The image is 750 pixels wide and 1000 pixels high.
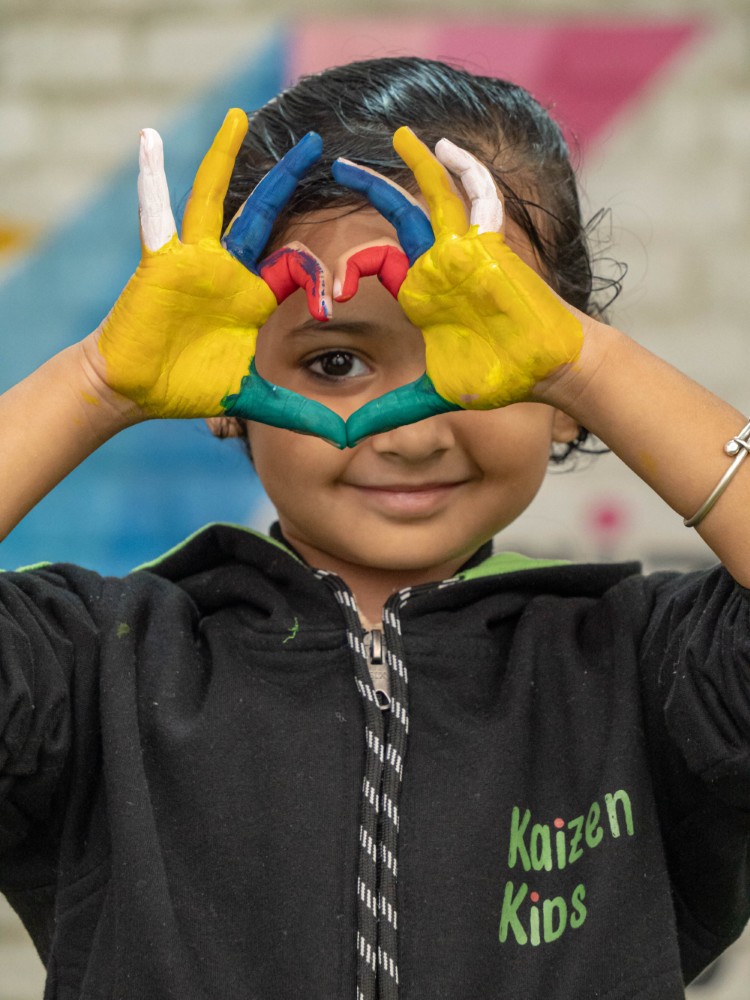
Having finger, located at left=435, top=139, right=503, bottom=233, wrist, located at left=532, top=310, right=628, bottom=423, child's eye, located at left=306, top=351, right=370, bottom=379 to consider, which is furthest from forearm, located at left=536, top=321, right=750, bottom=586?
child's eye, located at left=306, top=351, right=370, bottom=379

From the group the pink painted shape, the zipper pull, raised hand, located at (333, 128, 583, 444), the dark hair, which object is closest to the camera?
raised hand, located at (333, 128, 583, 444)

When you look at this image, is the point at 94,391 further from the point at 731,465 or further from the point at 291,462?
the point at 731,465

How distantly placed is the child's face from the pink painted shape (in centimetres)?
189

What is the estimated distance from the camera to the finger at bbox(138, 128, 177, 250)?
1127mm

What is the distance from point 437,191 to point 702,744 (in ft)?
1.73

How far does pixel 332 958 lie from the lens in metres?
1.18

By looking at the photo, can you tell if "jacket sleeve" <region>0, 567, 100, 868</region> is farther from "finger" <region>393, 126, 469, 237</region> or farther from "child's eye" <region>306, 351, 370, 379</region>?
"finger" <region>393, 126, 469, 237</region>

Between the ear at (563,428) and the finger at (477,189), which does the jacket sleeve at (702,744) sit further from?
the finger at (477,189)

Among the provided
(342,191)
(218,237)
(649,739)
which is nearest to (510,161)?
(342,191)

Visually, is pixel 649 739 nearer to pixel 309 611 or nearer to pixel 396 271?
pixel 309 611

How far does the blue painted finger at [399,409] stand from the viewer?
1.18 metres

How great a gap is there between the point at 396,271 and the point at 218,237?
0.16 m

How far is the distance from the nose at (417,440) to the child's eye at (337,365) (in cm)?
8

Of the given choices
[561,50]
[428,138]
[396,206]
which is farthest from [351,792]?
[561,50]
